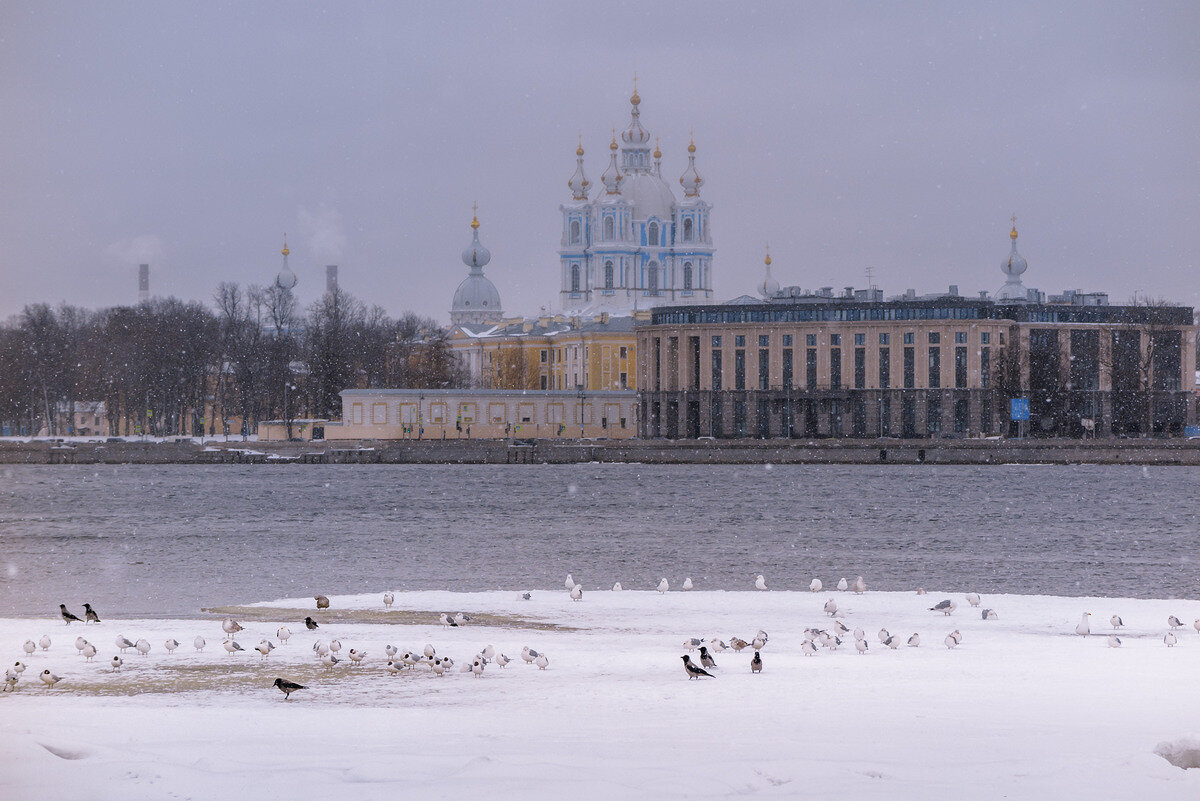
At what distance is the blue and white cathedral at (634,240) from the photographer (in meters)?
135

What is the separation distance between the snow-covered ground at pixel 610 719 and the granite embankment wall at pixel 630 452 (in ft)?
226

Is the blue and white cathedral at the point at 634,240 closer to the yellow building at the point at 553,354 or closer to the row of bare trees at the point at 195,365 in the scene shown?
the yellow building at the point at 553,354

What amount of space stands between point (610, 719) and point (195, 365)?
83208 mm

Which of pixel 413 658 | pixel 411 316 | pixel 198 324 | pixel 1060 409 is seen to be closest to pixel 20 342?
pixel 198 324

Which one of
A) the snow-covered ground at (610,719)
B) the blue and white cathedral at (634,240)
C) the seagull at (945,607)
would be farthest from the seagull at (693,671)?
the blue and white cathedral at (634,240)

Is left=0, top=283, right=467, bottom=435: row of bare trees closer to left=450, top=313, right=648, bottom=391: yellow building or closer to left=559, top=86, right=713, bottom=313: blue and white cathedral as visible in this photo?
left=450, top=313, right=648, bottom=391: yellow building

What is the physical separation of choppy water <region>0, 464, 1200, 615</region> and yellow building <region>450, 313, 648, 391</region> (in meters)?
39.5

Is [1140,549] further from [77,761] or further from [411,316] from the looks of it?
[411,316]

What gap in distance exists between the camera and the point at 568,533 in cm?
4428

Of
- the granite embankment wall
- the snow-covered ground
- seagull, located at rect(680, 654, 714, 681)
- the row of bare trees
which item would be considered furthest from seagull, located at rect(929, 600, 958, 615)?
the row of bare trees

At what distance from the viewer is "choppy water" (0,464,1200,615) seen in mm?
30688

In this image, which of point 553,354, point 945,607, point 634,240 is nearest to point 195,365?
point 553,354

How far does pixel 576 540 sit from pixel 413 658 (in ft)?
88.5

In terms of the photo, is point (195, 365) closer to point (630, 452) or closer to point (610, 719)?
point (630, 452)
